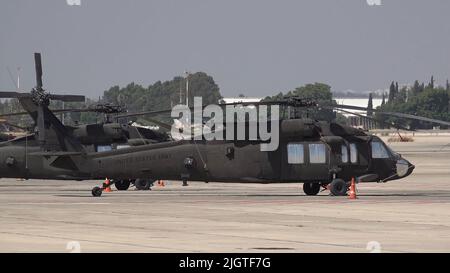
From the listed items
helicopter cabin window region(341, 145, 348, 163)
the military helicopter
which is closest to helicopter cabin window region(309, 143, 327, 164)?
helicopter cabin window region(341, 145, 348, 163)

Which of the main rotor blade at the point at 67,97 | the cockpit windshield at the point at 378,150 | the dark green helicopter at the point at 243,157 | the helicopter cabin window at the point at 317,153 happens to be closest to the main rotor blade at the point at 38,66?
the dark green helicopter at the point at 243,157

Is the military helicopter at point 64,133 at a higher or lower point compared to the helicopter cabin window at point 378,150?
higher

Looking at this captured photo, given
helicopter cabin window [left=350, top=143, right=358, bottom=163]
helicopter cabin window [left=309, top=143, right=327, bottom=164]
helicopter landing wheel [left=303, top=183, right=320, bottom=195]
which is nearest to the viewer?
helicopter cabin window [left=309, top=143, right=327, bottom=164]

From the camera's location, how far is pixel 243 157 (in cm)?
4256

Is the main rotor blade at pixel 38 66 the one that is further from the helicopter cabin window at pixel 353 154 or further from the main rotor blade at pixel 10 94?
the helicopter cabin window at pixel 353 154

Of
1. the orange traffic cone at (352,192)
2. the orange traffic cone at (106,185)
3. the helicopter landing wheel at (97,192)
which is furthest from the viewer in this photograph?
the orange traffic cone at (106,185)

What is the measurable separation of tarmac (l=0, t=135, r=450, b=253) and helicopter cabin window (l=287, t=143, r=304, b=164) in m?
1.40

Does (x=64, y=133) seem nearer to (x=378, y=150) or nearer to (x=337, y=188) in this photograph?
(x=337, y=188)

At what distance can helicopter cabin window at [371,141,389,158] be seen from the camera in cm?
4356

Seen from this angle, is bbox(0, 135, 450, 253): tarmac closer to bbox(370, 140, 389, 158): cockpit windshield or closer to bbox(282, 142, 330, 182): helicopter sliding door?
bbox(282, 142, 330, 182): helicopter sliding door

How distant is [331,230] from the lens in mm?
27688

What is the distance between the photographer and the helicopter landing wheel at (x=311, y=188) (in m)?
44.0

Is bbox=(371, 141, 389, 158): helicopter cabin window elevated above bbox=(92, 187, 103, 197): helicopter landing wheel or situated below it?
above

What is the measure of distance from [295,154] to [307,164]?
557 mm
